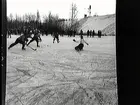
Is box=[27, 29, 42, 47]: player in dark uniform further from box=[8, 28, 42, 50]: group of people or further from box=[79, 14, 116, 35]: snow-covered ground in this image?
box=[79, 14, 116, 35]: snow-covered ground

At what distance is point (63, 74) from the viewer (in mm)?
1318

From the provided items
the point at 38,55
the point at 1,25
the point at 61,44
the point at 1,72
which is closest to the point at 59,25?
the point at 61,44

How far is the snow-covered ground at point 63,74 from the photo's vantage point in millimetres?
1251

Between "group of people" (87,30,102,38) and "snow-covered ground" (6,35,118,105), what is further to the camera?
"group of people" (87,30,102,38)

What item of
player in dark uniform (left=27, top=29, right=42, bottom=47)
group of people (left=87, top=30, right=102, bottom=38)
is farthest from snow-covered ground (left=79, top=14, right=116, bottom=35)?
player in dark uniform (left=27, top=29, right=42, bottom=47)

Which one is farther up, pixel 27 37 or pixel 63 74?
pixel 27 37

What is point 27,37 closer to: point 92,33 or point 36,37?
point 36,37

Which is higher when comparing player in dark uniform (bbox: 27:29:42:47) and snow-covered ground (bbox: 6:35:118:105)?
player in dark uniform (bbox: 27:29:42:47)

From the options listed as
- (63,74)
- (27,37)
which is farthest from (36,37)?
(63,74)

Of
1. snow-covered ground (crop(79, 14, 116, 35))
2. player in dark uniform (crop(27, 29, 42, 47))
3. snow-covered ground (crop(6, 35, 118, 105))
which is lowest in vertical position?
snow-covered ground (crop(6, 35, 118, 105))

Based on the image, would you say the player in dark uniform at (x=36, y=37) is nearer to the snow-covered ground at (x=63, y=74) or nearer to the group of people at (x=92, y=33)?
the snow-covered ground at (x=63, y=74)

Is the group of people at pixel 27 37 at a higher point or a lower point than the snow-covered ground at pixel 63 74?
higher

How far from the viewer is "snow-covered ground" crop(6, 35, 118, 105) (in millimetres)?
1251

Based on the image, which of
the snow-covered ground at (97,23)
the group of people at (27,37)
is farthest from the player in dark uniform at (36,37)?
the snow-covered ground at (97,23)
